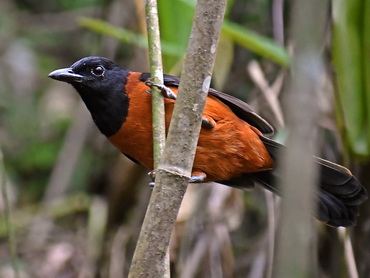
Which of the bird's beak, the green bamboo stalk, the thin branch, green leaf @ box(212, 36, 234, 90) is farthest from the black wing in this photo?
the thin branch

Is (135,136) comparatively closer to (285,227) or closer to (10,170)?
(285,227)

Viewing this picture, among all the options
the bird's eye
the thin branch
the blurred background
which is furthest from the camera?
the blurred background

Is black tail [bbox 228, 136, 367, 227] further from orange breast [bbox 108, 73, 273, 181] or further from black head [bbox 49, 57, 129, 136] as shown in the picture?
black head [bbox 49, 57, 129, 136]

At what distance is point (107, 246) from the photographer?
4254 millimetres

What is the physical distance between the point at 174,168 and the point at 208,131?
1.09 metres

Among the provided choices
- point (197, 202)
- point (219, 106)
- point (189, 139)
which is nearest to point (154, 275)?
point (189, 139)

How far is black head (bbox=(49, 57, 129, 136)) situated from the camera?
2.86 m

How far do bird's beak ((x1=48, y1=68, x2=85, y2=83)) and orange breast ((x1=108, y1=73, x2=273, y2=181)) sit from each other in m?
0.22

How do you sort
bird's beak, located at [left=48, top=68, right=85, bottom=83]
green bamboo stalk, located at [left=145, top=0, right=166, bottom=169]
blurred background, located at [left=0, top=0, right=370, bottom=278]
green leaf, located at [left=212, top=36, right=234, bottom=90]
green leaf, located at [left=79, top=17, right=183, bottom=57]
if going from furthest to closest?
green leaf, located at [left=212, top=36, right=234, bottom=90] → green leaf, located at [left=79, top=17, right=183, bottom=57] → blurred background, located at [left=0, top=0, right=370, bottom=278] → bird's beak, located at [left=48, top=68, right=85, bottom=83] → green bamboo stalk, located at [left=145, top=0, right=166, bottom=169]

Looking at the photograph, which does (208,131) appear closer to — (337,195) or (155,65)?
(337,195)

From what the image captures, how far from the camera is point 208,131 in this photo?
2.89 metres

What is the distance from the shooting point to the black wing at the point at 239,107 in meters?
2.84

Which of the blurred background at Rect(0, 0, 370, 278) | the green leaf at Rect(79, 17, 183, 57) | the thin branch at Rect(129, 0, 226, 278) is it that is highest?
the thin branch at Rect(129, 0, 226, 278)

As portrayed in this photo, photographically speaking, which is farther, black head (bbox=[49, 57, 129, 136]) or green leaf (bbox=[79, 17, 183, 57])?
green leaf (bbox=[79, 17, 183, 57])
